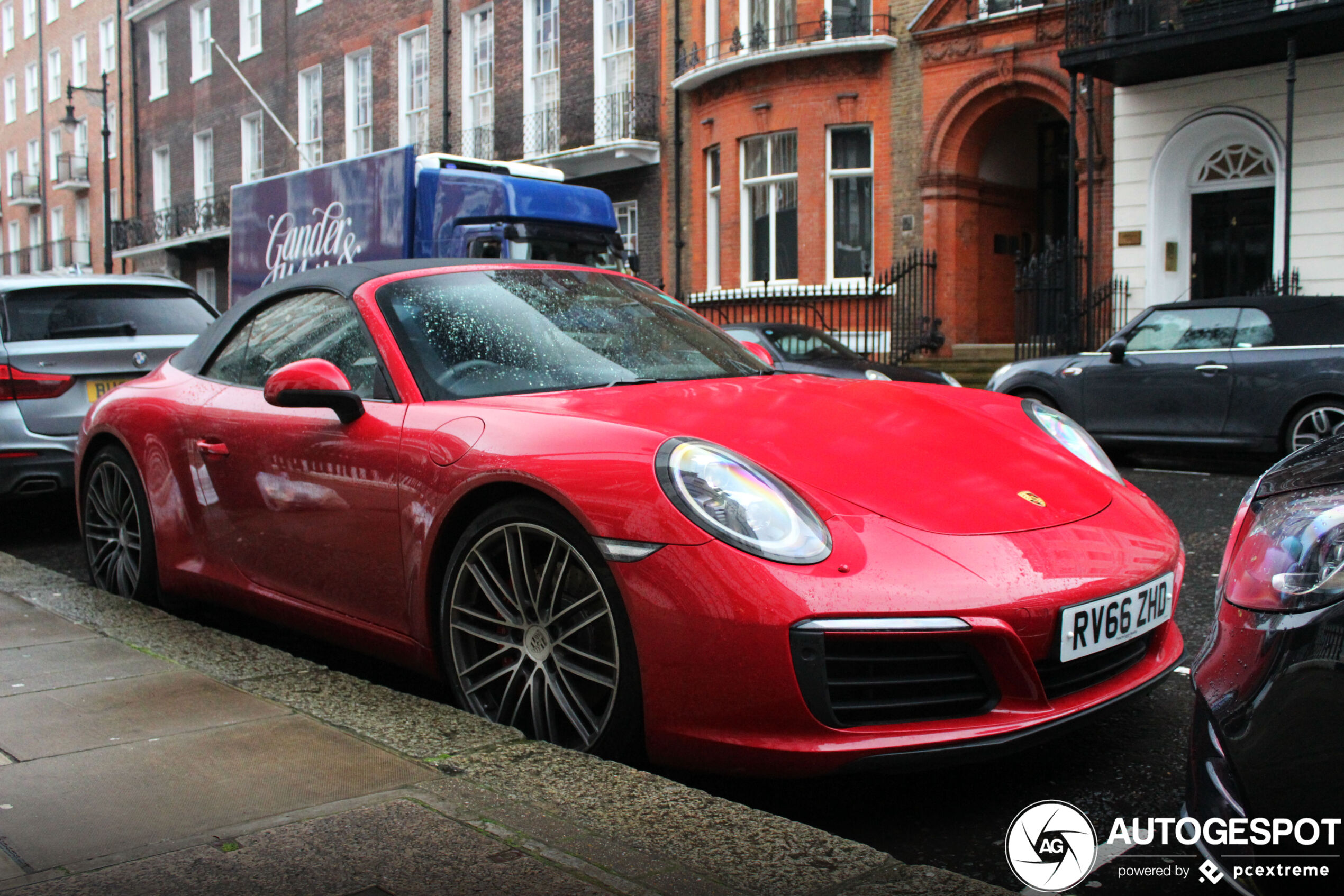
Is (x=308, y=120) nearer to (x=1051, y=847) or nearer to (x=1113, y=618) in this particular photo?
(x=1113, y=618)

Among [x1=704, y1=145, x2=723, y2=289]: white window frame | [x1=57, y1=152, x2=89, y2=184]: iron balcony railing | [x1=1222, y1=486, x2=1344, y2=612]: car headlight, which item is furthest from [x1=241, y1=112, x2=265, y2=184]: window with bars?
[x1=1222, y1=486, x2=1344, y2=612]: car headlight

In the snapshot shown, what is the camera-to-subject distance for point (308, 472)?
380cm

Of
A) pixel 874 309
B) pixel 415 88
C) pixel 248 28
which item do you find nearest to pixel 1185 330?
pixel 874 309

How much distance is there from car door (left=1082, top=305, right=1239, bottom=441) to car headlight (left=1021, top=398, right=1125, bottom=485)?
280 inches

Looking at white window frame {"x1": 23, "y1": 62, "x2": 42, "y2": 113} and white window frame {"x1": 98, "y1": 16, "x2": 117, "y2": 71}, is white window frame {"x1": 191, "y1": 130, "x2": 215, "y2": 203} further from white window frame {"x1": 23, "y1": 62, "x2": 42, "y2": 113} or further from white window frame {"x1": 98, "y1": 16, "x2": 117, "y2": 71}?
white window frame {"x1": 23, "y1": 62, "x2": 42, "y2": 113}

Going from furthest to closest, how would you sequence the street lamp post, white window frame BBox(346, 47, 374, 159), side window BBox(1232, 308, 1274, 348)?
the street lamp post
white window frame BBox(346, 47, 374, 159)
side window BBox(1232, 308, 1274, 348)

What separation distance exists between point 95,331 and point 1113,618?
622 cm

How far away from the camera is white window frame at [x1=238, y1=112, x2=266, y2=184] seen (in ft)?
109

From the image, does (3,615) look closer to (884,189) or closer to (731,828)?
(731,828)

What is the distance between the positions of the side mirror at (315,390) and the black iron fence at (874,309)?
14509 mm

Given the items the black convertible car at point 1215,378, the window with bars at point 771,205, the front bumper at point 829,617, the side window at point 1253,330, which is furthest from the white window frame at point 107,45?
the front bumper at point 829,617

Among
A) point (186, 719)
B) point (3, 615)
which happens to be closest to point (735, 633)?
point (186, 719)

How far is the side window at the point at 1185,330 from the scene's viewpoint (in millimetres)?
10594

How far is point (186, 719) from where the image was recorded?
313cm
